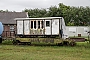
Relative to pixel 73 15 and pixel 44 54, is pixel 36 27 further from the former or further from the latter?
pixel 73 15

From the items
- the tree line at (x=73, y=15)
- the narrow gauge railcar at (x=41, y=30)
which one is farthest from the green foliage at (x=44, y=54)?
the tree line at (x=73, y=15)

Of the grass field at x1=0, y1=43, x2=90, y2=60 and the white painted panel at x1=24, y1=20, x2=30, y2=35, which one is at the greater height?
the white painted panel at x1=24, y1=20, x2=30, y2=35

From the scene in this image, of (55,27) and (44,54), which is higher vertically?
(55,27)

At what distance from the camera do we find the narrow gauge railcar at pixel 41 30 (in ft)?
88.6

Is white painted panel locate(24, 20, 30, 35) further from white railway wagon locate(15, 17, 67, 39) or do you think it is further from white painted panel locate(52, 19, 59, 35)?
white painted panel locate(52, 19, 59, 35)

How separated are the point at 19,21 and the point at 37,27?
96.6 inches

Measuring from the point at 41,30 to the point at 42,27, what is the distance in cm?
38

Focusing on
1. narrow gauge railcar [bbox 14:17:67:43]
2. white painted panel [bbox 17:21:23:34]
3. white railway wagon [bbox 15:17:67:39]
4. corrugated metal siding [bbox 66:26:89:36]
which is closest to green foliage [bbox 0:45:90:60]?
narrow gauge railcar [bbox 14:17:67:43]

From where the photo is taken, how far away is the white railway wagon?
27.2 m

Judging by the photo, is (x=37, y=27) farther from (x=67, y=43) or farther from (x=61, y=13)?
(x=61, y=13)

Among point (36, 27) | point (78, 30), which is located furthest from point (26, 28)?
point (78, 30)

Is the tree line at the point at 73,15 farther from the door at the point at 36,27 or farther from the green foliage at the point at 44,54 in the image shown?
the green foliage at the point at 44,54

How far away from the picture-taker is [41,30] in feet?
91.7

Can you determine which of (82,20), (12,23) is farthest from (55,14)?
(12,23)
